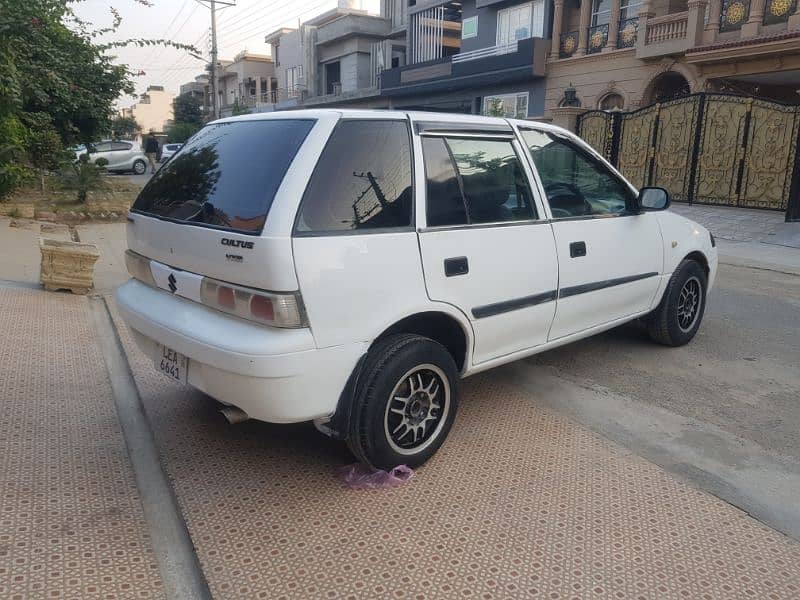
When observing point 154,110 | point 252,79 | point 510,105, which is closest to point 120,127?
point 510,105

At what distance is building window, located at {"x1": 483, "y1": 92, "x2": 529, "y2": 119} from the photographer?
24.4m

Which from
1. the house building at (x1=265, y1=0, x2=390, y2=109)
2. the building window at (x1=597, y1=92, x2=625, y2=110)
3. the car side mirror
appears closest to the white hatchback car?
the car side mirror

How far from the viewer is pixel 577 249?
405 centimetres

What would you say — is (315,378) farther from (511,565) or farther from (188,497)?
(511,565)

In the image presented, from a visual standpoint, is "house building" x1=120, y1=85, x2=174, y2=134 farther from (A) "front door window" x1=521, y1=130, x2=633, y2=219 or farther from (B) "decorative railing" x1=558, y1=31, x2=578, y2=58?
(A) "front door window" x1=521, y1=130, x2=633, y2=219

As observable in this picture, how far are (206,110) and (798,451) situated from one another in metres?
67.1

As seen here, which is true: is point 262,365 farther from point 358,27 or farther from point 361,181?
point 358,27

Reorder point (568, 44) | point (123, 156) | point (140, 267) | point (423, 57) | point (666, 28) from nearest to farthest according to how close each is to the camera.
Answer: point (140, 267)
point (666, 28)
point (568, 44)
point (123, 156)
point (423, 57)

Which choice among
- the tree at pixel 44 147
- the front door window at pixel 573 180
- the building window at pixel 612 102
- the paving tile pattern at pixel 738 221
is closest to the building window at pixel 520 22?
the building window at pixel 612 102

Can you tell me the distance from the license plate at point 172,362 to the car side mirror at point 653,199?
127 inches

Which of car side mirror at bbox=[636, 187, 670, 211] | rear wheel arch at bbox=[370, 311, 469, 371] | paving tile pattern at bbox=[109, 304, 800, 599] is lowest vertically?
paving tile pattern at bbox=[109, 304, 800, 599]

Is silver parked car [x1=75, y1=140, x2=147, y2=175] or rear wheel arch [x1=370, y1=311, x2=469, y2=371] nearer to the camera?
rear wheel arch [x1=370, y1=311, x2=469, y2=371]

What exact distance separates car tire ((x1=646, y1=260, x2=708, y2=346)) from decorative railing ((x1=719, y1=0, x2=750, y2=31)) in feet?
46.6

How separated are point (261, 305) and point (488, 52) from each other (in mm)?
25618
